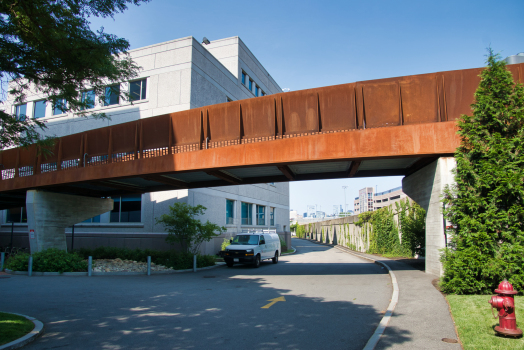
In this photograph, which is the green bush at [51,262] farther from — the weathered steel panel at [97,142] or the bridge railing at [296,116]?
the weathered steel panel at [97,142]

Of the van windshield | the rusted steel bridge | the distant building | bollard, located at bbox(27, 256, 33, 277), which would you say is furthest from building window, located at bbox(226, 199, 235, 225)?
the distant building

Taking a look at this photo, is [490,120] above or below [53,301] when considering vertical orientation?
above

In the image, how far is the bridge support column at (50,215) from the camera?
57.8ft

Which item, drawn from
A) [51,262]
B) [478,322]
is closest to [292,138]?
[478,322]

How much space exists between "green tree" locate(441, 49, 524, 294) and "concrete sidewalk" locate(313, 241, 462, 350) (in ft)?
3.00

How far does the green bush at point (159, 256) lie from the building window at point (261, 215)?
14.4 metres

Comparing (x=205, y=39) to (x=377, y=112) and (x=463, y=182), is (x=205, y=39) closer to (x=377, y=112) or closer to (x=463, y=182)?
(x=377, y=112)

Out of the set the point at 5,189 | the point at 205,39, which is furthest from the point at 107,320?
the point at 205,39

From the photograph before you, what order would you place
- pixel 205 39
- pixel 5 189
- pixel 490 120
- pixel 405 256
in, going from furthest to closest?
pixel 205 39, pixel 405 256, pixel 5 189, pixel 490 120

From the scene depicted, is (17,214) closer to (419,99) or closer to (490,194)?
(419,99)

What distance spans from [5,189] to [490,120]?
72.9 ft

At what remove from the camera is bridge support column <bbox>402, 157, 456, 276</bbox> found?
37.2ft

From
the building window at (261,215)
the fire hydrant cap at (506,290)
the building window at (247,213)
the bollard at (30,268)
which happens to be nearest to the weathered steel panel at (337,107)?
the fire hydrant cap at (506,290)

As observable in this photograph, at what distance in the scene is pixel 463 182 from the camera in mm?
9633
